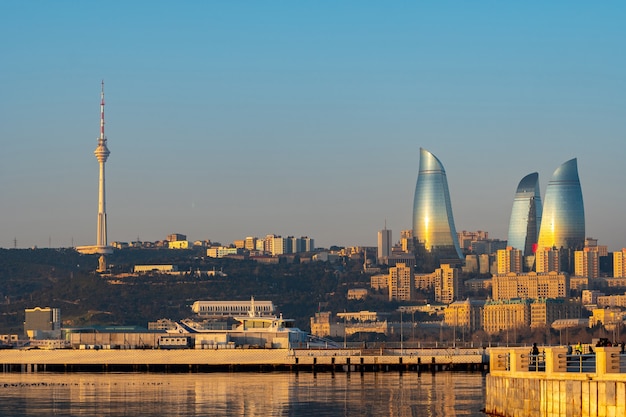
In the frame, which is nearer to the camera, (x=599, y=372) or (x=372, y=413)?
(x=599, y=372)

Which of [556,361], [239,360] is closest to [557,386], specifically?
[556,361]

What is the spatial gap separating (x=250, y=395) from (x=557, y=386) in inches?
1234

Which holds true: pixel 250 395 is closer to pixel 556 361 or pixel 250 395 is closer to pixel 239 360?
pixel 556 361

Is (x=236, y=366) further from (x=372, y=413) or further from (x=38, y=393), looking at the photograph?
(x=372, y=413)

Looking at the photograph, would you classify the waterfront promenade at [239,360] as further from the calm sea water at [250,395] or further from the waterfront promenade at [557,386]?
the waterfront promenade at [557,386]

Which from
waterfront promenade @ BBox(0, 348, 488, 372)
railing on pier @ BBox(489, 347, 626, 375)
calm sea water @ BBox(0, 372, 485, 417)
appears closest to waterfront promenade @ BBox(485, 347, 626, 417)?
railing on pier @ BBox(489, 347, 626, 375)

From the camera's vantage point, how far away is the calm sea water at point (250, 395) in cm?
6694

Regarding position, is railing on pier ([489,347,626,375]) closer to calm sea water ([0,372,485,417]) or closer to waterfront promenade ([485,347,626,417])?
waterfront promenade ([485,347,626,417])

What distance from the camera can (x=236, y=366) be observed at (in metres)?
123

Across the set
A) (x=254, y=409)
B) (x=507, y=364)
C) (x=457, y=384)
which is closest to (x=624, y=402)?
(x=507, y=364)

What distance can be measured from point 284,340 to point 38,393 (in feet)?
206

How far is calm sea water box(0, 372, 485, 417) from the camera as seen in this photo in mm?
66938

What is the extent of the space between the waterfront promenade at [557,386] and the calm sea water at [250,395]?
529 centimetres

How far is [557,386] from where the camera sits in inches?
1933
